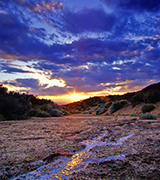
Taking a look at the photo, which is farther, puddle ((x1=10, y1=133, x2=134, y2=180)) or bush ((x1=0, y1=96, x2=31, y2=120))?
bush ((x1=0, y1=96, x2=31, y2=120))

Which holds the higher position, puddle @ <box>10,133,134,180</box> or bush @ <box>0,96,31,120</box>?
bush @ <box>0,96,31,120</box>

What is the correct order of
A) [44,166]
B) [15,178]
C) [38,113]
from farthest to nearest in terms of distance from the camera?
1. [38,113]
2. [44,166]
3. [15,178]

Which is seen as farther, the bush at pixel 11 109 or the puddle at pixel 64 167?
the bush at pixel 11 109

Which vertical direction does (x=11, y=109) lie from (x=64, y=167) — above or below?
above

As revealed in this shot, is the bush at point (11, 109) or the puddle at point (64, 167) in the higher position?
the bush at point (11, 109)

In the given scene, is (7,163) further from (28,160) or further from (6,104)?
(6,104)

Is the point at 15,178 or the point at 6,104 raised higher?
the point at 6,104

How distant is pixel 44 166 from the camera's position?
1.98 metres

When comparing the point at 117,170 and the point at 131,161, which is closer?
the point at 117,170

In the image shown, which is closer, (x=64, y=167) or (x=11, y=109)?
(x=64, y=167)

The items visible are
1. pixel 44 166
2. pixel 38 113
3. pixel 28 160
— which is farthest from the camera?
pixel 38 113

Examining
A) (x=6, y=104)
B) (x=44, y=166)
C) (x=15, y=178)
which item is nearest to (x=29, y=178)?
(x=15, y=178)

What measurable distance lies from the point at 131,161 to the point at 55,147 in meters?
1.38

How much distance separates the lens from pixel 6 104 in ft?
31.2
